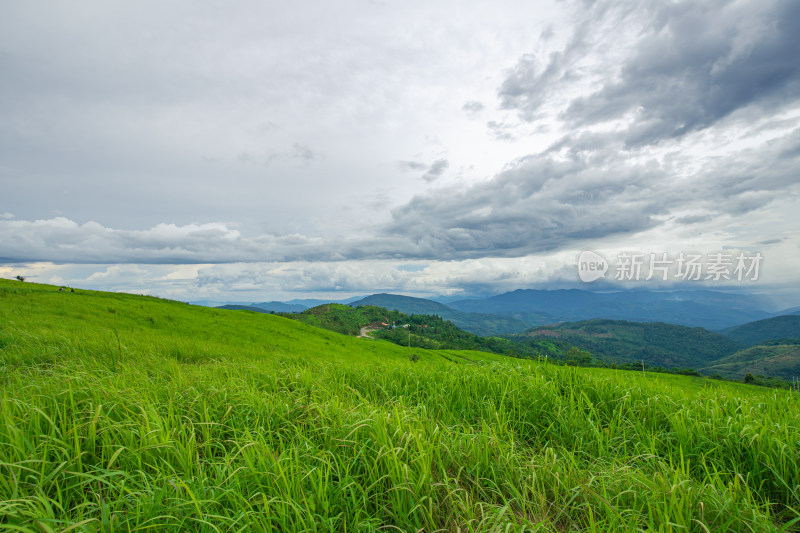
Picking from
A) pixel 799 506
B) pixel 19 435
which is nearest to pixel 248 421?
pixel 19 435

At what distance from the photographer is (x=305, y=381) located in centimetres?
629

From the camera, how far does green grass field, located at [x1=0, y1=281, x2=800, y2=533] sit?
9.63 ft

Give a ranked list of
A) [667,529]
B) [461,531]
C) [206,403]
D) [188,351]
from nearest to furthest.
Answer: [667,529] → [461,531] → [206,403] → [188,351]

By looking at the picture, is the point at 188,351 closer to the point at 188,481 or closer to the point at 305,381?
the point at 305,381

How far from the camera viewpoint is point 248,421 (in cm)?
455

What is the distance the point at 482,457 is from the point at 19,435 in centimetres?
468

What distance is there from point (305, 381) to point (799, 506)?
258 inches

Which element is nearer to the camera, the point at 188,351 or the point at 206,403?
the point at 206,403

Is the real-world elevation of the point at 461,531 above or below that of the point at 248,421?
below

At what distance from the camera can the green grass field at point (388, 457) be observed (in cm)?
294

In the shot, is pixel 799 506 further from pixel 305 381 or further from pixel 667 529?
pixel 305 381

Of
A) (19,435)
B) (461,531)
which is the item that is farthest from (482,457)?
(19,435)

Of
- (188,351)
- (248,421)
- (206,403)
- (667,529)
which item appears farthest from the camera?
(188,351)

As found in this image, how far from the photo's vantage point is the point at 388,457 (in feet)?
11.5
